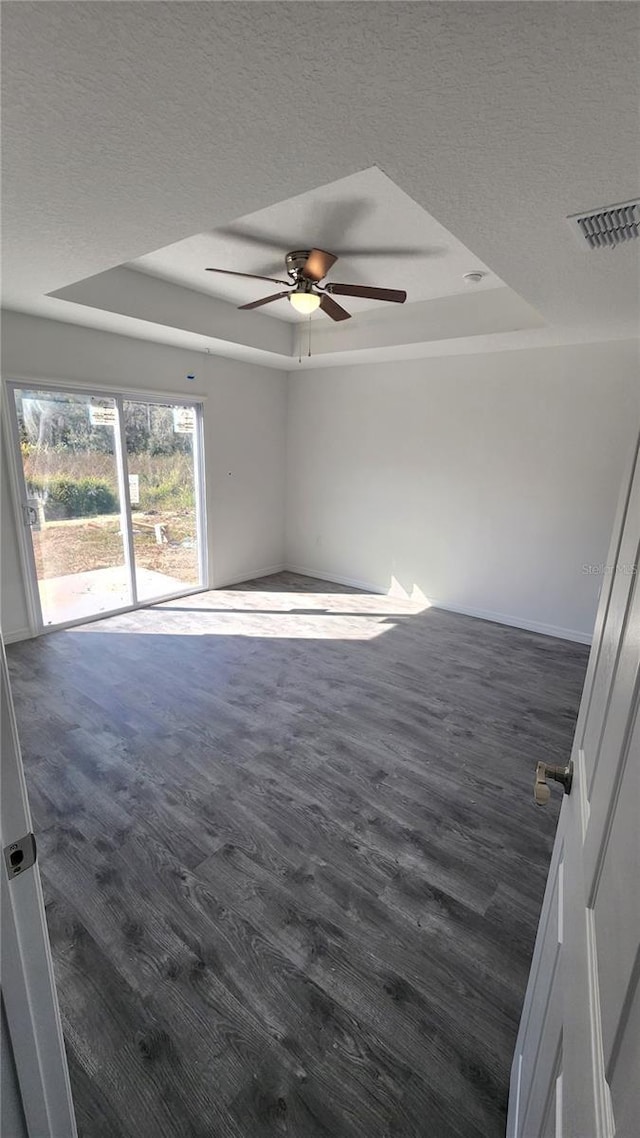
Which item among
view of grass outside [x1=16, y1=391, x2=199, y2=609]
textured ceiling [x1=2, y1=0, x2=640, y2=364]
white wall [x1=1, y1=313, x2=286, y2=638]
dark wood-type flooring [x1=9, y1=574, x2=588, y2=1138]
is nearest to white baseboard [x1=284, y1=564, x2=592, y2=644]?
dark wood-type flooring [x1=9, y1=574, x2=588, y2=1138]

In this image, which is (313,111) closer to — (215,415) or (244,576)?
(215,415)

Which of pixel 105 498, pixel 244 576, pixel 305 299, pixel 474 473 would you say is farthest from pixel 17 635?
pixel 474 473

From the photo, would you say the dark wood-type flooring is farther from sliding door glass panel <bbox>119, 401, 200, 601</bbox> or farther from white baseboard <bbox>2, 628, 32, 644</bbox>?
sliding door glass panel <bbox>119, 401, 200, 601</bbox>

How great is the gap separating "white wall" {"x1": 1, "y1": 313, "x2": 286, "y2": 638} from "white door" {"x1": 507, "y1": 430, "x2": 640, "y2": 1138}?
4.21 m

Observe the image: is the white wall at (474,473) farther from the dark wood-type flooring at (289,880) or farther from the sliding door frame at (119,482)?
the sliding door frame at (119,482)

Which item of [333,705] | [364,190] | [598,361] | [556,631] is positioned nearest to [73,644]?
[333,705]

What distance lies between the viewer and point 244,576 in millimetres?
6066

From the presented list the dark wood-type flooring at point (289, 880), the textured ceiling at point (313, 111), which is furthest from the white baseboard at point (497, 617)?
the textured ceiling at point (313, 111)

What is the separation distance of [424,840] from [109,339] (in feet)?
14.8

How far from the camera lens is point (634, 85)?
3.67 ft

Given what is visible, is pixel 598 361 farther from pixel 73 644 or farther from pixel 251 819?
pixel 73 644

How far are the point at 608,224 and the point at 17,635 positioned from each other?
467cm

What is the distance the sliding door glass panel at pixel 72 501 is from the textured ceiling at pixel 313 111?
2.17 metres

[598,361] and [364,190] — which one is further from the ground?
[364,190]
